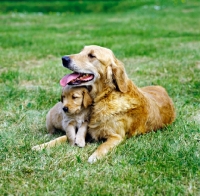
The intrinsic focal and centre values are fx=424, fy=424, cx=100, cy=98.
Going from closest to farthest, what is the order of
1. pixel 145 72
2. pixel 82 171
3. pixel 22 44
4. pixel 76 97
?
1. pixel 82 171
2. pixel 76 97
3. pixel 145 72
4. pixel 22 44

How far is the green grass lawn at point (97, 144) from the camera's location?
391 centimetres

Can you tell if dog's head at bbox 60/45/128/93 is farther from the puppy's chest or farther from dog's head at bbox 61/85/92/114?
the puppy's chest

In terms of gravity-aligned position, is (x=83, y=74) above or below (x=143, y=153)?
above

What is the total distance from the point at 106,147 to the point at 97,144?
340 mm

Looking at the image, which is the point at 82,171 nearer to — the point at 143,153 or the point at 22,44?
the point at 143,153

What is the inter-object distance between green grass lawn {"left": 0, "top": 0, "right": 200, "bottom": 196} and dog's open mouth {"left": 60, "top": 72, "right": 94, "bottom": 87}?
0.76 meters

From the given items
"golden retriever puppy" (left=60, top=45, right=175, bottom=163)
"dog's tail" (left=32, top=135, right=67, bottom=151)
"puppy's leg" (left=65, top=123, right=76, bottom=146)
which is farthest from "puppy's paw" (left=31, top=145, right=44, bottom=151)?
"golden retriever puppy" (left=60, top=45, right=175, bottom=163)

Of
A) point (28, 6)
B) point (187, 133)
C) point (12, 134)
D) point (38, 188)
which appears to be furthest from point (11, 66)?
point (28, 6)

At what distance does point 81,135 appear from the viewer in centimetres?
502

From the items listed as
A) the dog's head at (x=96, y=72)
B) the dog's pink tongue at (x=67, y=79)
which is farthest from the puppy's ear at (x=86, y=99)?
the dog's pink tongue at (x=67, y=79)

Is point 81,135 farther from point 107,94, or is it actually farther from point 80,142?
point 107,94

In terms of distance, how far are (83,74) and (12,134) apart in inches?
45.8

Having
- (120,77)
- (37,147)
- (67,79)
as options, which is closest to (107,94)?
(120,77)

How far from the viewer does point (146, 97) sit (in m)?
5.36
